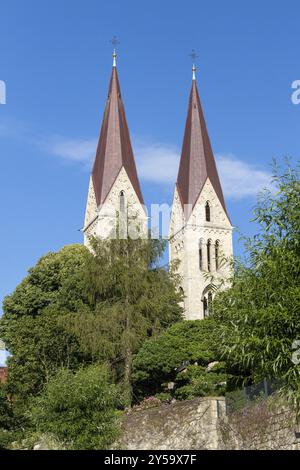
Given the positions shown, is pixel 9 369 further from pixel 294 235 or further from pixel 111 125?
pixel 111 125

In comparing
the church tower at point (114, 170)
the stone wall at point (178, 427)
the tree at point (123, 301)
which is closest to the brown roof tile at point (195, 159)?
the church tower at point (114, 170)

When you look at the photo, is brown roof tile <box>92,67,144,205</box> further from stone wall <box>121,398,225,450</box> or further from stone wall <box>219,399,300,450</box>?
stone wall <box>219,399,300,450</box>

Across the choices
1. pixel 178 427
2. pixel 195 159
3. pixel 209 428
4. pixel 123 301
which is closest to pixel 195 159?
pixel 195 159

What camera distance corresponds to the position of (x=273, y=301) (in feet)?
56.9

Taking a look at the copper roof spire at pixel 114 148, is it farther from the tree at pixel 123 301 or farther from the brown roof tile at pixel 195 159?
the tree at pixel 123 301

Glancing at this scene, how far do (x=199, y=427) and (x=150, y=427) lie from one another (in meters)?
1.74

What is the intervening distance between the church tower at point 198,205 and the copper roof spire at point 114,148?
14.6ft

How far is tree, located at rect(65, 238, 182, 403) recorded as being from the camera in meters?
34.7

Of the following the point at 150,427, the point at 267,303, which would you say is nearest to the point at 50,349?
the point at 150,427

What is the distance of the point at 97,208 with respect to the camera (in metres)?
68.4

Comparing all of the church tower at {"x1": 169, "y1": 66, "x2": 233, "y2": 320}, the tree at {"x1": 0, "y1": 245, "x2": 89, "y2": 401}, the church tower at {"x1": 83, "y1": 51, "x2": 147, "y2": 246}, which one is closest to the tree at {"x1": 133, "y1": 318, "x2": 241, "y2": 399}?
the tree at {"x1": 0, "y1": 245, "x2": 89, "y2": 401}

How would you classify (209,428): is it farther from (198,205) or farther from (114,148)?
(198,205)

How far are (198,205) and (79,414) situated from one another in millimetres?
48622

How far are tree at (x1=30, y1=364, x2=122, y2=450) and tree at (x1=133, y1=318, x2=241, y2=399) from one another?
967 cm
